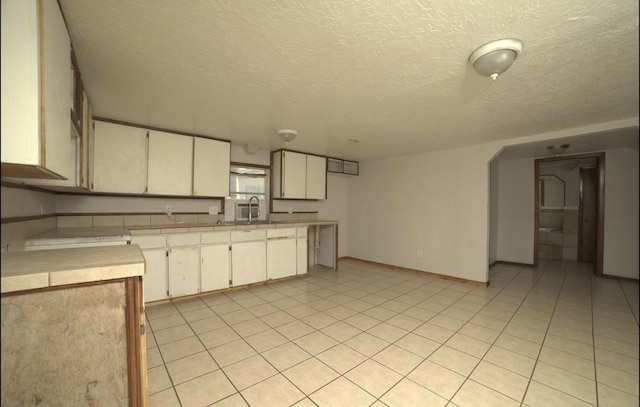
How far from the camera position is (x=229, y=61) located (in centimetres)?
173

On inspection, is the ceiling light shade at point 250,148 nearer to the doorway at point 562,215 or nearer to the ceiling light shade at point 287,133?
the ceiling light shade at point 287,133

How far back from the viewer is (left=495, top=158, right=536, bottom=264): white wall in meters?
4.96

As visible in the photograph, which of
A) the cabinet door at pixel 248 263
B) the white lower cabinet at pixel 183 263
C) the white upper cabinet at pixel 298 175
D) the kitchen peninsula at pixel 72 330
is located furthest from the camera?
the white upper cabinet at pixel 298 175

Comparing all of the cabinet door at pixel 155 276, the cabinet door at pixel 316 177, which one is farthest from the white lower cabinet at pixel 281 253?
the cabinet door at pixel 155 276

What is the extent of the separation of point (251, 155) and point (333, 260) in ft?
8.03

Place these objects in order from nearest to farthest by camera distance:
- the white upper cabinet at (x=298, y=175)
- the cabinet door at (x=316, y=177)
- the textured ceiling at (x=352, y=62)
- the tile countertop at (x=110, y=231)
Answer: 1. the textured ceiling at (x=352, y=62)
2. the tile countertop at (x=110, y=231)
3. the white upper cabinet at (x=298, y=175)
4. the cabinet door at (x=316, y=177)

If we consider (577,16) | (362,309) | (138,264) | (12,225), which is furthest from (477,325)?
(12,225)

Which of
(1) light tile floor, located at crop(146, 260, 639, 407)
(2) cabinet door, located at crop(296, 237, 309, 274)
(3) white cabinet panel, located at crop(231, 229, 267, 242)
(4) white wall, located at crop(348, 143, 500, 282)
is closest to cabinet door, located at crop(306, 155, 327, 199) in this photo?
(2) cabinet door, located at crop(296, 237, 309, 274)

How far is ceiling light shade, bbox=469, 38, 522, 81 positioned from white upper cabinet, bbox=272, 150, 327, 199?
3.17m

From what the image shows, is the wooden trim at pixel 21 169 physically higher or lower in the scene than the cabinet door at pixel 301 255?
higher

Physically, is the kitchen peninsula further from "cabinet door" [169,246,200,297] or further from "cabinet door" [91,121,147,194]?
"cabinet door" [91,121,147,194]

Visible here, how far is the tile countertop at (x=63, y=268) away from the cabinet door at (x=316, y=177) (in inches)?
143

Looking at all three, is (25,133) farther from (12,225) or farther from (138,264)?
(12,225)

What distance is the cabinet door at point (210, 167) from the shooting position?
3.43 metres
